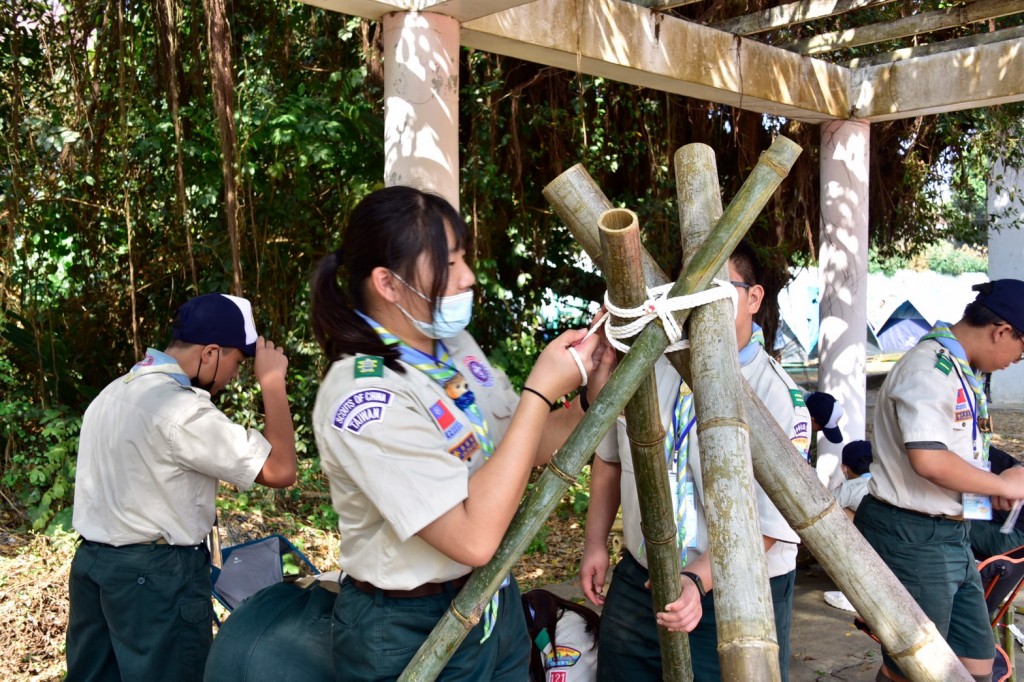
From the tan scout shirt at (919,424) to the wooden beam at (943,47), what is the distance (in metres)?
2.98

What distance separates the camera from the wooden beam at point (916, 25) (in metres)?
4.82

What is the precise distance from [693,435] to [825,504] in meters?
0.56

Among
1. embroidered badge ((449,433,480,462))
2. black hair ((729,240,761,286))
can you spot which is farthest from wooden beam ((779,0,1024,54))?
embroidered badge ((449,433,480,462))

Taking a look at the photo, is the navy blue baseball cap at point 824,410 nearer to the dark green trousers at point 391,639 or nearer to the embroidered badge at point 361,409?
the dark green trousers at point 391,639

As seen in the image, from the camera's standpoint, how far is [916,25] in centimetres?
505

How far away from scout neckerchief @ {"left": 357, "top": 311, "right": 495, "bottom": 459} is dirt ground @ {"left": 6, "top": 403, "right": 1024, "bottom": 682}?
9.28 feet

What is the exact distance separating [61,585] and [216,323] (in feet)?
8.37

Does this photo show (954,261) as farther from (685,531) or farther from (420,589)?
(420,589)

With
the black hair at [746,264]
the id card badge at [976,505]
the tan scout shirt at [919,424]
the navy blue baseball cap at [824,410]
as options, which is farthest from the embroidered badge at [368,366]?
the navy blue baseball cap at [824,410]

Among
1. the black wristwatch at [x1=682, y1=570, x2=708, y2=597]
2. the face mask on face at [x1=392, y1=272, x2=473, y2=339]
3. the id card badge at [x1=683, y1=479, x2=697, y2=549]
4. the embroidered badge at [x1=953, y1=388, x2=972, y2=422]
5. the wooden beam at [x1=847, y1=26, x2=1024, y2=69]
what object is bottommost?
the black wristwatch at [x1=682, y1=570, x2=708, y2=597]

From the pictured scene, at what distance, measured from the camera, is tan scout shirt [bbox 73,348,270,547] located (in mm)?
2627

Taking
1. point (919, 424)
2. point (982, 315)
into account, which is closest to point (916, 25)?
point (982, 315)

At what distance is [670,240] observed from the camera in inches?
287

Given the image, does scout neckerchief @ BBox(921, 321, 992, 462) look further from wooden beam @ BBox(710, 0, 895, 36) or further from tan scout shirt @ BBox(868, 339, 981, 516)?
wooden beam @ BBox(710, 0, 895, 36)
